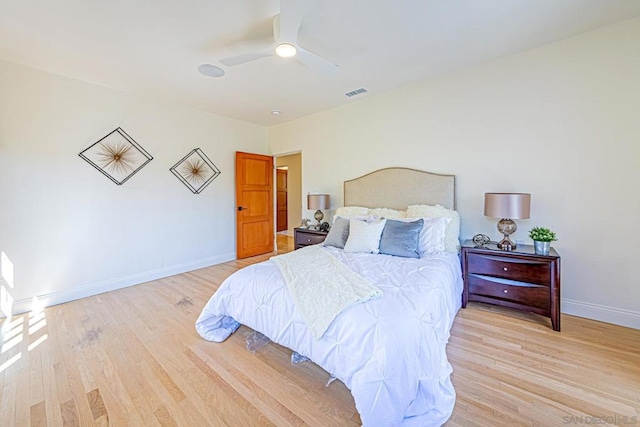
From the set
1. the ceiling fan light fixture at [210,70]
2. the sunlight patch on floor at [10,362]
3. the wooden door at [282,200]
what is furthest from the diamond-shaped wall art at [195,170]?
the wooden door at [282,200]

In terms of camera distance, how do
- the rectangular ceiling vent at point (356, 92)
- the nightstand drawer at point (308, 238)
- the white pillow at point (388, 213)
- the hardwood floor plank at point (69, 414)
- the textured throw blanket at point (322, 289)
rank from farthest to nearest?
1. the nightstand drawer at point (308, 238)
2. the rectangular ceiling vent at point (356, 92)
3. the white pillow at point (388, 213)
4. the textured throw blanket at point (322, 289)
5. the hardwood floor plank at point (69, 414)

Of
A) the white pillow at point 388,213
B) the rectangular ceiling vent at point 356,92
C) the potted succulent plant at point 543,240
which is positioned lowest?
the potted succulent plant at point 543,240

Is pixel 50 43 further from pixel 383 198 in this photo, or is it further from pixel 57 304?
pixel 383 198

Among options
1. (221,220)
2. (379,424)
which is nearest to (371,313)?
(379,424)

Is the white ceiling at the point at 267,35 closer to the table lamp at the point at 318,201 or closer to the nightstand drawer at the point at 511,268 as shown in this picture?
the table lamp at the point at 318,201

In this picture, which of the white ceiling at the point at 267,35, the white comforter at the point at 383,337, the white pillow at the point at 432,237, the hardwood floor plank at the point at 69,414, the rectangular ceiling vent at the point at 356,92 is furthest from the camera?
the rectangular ceiling vent at the point at 356,92

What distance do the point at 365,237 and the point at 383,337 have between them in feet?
5.10

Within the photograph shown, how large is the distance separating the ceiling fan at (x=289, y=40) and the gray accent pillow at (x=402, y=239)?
1710 millimetres

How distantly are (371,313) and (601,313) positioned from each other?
2.65 m

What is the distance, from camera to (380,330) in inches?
53.7

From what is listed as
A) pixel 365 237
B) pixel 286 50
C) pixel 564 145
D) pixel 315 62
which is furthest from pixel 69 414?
pixel 564 145

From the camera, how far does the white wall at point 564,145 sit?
235 cm

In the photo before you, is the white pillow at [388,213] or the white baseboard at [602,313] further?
the white pillow at [388,213]

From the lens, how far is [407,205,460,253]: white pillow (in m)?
2.88
